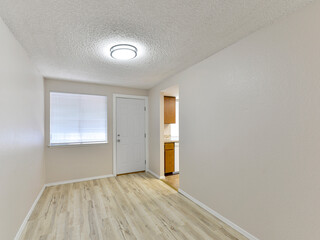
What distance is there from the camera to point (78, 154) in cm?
382

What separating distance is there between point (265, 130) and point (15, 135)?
2.82 metres

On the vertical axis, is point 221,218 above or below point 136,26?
below

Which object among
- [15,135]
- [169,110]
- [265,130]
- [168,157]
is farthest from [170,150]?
[15,135]

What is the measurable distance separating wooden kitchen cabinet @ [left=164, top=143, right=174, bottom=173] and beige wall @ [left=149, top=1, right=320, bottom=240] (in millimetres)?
1492

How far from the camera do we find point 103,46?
210 cm

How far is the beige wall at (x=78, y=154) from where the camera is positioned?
357 centimetres

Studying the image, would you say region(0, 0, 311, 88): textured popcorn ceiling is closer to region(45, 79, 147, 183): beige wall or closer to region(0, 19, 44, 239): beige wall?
region(0, 19, 44, 239): beige wall

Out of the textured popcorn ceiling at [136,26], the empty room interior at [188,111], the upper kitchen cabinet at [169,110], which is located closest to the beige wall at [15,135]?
the empty room interior at [188,111]

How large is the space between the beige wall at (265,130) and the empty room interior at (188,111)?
0.01m

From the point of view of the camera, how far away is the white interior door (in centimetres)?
429

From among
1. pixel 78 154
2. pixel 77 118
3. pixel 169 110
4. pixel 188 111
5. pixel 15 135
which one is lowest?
pixel 78 154

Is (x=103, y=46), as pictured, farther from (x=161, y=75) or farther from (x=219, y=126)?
(x=219, y=126)

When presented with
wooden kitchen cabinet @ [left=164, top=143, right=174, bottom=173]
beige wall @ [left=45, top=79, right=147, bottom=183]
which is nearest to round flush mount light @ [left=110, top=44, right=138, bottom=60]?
beige wall @ [left=45, top=79, right=147, bottom=183]

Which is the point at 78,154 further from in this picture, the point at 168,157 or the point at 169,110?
the point at 169,110
